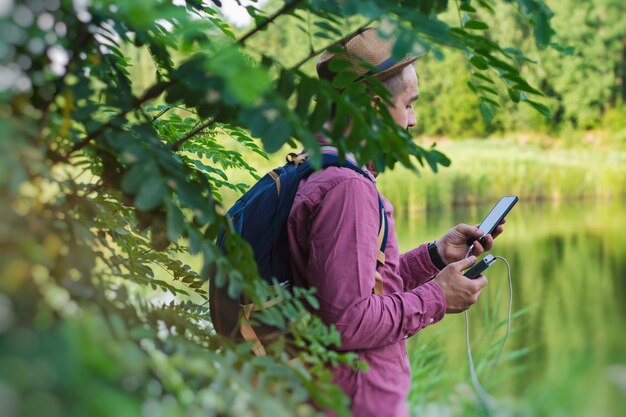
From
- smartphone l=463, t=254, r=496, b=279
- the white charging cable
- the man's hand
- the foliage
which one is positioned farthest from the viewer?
the man's hand

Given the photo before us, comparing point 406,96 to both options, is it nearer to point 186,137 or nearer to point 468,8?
point 468,8

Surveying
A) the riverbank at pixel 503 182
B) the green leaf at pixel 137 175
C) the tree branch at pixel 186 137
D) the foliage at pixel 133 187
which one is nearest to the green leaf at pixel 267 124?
the foliage at pixel 133 187

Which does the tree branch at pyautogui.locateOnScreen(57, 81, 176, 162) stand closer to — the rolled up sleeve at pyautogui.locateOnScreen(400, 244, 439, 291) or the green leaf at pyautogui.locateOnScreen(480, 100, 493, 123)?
the green leaf at pyautogui.locateOnScreen(480, 100, 493, 123)

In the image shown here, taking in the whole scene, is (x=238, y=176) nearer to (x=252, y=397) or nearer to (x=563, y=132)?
(x=252, y=397)

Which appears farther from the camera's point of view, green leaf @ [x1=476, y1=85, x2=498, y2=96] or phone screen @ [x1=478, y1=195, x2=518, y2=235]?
phone screen @ [x1=478, y1=195, x2=518, y2=235]

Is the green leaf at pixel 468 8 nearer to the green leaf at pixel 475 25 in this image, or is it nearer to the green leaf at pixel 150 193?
the green leaf at pixel 475 25

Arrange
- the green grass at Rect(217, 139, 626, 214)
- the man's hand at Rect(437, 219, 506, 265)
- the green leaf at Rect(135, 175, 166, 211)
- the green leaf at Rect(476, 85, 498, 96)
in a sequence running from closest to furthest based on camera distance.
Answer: the green leaf at Rect(135, 175, 166, 211) < the green leaf at Rect(476, 85, 498, 96) < the man's hand at Rect(437, 219, 506, 265) < the green grass at Rect(217, 139, 626, 214)

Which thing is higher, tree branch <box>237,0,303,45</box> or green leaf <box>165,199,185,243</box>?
tree branch <box>237,0,303,45</box>

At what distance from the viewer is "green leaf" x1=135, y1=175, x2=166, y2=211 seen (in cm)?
91

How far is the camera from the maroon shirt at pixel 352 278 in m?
1.44

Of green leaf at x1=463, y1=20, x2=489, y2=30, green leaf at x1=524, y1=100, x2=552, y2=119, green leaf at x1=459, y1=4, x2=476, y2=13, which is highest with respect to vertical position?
green leaf at x1=459, y1=4, x2=476, y2=13

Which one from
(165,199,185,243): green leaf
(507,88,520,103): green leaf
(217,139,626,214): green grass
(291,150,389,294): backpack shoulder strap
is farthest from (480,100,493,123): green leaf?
(217,139,626,214): green grass

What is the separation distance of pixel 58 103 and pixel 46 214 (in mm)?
213

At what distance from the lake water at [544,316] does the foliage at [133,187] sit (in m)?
0.42
